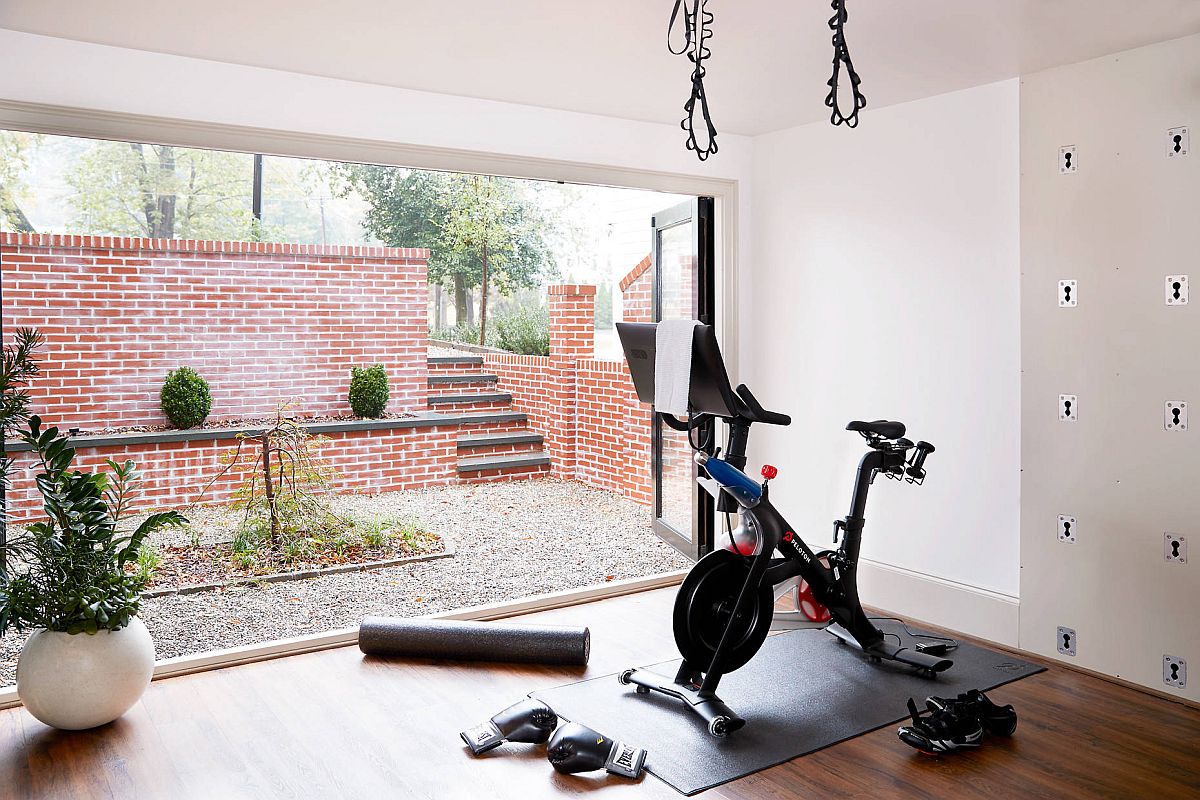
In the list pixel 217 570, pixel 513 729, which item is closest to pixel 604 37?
pixel 513 729

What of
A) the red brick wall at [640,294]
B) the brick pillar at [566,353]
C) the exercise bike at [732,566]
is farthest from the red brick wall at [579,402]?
the exercise bike at [732,566]

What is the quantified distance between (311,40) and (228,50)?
370 millimetres

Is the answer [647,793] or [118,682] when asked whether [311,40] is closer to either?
[118,682]

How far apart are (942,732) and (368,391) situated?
5.13 metres

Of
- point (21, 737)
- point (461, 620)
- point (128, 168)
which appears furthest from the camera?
point (128, 168)

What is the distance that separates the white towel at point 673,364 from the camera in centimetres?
312

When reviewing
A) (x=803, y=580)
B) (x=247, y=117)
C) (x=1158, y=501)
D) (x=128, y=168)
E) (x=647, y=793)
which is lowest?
(x=647, y=793)

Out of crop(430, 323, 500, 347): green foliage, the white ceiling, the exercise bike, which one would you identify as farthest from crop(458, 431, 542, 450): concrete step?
the exercise bike

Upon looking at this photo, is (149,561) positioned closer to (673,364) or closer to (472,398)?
(472,398)

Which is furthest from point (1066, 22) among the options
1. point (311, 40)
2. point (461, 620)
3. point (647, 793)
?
point (461, 620)

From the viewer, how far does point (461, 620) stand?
4.00 meters

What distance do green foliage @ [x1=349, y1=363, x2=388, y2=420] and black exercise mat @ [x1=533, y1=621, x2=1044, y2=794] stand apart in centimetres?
402

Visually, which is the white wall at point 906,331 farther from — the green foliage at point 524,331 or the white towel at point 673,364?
the green foliage at point 524,331

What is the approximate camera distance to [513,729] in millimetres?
2770
